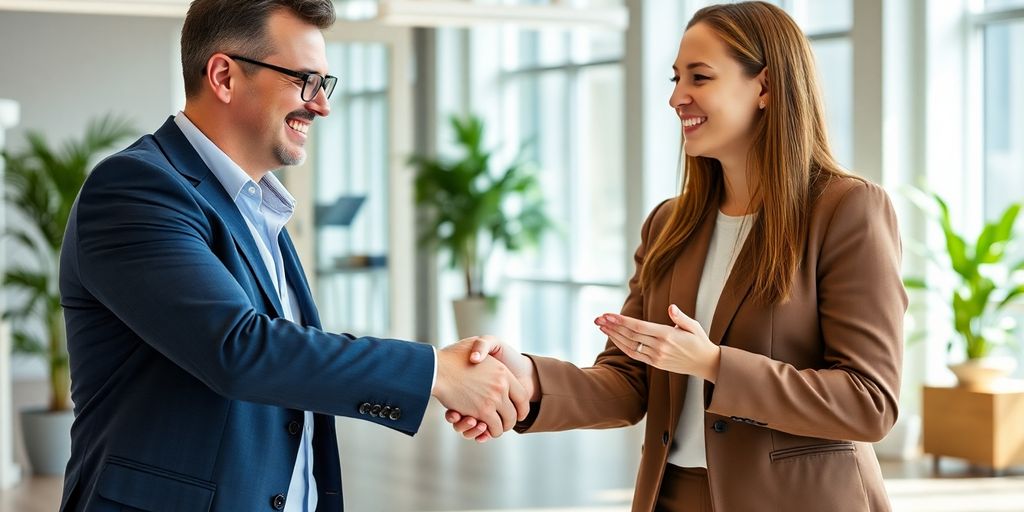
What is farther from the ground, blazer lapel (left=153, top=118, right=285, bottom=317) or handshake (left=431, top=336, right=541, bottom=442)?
blazer lapel (left=153, top=118, right=285, bottom=317)

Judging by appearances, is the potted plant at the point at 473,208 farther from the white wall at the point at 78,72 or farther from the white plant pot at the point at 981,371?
the white plant pot at the point at 981,371

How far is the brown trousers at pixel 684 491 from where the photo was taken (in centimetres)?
222

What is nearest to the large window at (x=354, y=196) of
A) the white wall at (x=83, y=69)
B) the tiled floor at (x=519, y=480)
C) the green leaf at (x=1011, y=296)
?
the white wall at (x=83, y=69)

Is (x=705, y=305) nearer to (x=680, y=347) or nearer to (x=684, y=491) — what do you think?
(x=680, y=347)

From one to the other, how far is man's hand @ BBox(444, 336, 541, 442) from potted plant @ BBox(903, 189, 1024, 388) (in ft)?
14.4

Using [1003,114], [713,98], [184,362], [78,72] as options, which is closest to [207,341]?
[184,362]

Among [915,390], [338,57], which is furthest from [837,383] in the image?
[338,57]

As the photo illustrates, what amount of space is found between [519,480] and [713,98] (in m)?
4.27

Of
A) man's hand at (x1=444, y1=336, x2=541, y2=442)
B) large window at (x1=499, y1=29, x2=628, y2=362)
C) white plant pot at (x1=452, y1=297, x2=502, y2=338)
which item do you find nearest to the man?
man's hand at (x1=444, y1=336, x2=541, y2=442)

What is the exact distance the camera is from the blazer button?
1.94 m

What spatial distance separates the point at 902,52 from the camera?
711 cm

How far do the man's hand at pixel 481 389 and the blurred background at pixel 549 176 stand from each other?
131 inches

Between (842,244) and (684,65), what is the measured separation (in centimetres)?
50

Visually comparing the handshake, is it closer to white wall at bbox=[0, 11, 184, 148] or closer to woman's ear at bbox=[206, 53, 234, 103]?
woman's ear at bbox=[206, 53, 234, 103]
